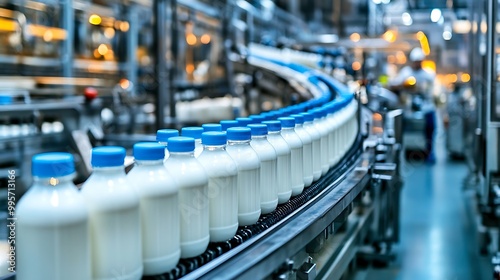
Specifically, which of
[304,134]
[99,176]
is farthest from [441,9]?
[99,176]

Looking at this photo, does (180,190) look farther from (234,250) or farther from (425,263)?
(425,263)

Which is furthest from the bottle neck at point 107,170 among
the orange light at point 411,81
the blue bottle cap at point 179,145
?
the orange light at point 411,81

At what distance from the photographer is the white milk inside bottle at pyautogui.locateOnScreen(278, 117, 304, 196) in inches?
44.1

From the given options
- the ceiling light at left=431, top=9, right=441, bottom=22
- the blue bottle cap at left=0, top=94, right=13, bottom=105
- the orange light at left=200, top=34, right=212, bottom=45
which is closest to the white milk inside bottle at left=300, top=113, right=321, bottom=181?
the blue bottle cap at left=0, top=94, right=13, bottom=105

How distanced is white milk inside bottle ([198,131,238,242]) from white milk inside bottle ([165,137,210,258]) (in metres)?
0.04

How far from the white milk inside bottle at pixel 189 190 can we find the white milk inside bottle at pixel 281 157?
0.28 m

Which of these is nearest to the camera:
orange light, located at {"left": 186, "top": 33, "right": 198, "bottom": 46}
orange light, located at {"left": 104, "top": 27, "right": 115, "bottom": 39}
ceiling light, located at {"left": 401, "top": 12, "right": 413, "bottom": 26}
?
orange light, located at {"left": 104, "top": 27, "right": 115, "bottom": 39}

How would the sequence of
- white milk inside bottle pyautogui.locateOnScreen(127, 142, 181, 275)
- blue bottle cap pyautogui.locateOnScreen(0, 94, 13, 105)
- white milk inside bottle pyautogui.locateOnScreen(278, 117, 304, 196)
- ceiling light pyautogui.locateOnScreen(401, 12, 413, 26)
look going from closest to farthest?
white milk inside bottle pyautogui.locateOnScreen(127, 142, 181, 275), white milk inside bottle pyautogui.locateOnScreen(278, 117, 304, 196), blue bottle cap pyautogui.locateOnScreen(0, 94, 13, 105), ceiling light pyautogui.locateOnScreen(401, 12, 413, 26)

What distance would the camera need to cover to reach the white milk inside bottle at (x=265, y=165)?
983 millimetres

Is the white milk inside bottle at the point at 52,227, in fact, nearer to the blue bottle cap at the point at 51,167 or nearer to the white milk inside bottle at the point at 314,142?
the blue bottle cap at the point at 51,167

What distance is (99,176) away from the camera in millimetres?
659

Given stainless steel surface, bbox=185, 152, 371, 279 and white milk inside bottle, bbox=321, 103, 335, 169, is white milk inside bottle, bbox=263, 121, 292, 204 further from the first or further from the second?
white milk inside bottle, bbox=321, 103, 335, 169

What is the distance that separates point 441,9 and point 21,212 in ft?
29.8

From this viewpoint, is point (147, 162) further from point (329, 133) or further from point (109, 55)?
point (109, 55)
